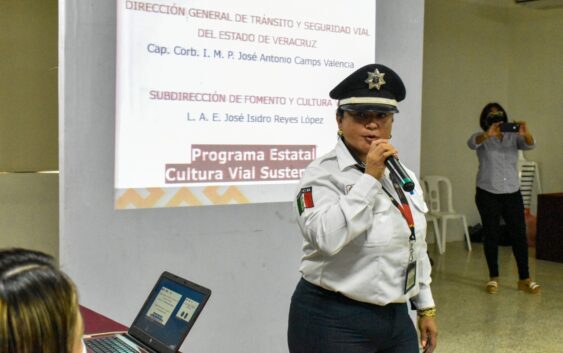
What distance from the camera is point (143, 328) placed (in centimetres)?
175

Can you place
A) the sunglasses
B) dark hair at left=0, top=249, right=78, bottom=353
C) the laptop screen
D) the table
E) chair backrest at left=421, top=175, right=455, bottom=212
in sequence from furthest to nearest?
chair backrest at left=421, top=175, right=455, bottom=212
the table
the sunglasses
the laptop screen
dark hair at left=0, top=249, right=78, bottom=353

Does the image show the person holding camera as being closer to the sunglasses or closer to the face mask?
the face mask

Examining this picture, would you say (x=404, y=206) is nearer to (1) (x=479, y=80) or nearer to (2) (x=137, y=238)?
(2) (x=137, y=238)

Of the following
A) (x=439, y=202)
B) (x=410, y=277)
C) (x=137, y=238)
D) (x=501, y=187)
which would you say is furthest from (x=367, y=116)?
(x=439, y=202)

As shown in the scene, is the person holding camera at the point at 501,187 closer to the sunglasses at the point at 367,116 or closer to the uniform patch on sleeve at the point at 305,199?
the sunglasses at the point at 367,116

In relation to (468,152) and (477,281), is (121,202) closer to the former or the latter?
(477,281)

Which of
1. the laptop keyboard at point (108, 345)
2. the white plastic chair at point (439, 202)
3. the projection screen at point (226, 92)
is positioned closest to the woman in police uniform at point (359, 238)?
the laptop keyboard at point (108, 345)

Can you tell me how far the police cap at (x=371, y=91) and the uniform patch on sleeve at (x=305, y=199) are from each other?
263 millimetres

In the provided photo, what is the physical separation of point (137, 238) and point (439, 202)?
5.84 m

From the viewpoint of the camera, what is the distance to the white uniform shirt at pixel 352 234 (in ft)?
5.71

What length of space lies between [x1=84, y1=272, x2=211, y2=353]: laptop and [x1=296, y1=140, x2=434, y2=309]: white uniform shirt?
1.20ft

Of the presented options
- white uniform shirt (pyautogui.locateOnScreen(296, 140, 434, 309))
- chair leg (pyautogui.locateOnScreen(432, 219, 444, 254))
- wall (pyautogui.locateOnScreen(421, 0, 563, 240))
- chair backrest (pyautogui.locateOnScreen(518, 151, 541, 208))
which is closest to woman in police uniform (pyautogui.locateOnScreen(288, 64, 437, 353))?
white uniform shirt (pyautogui.locateOnScreen(296, 140, 434, 309))

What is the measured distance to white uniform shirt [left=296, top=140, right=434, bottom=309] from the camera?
1741mm

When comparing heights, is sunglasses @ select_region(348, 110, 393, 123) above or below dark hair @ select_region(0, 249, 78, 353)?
above
